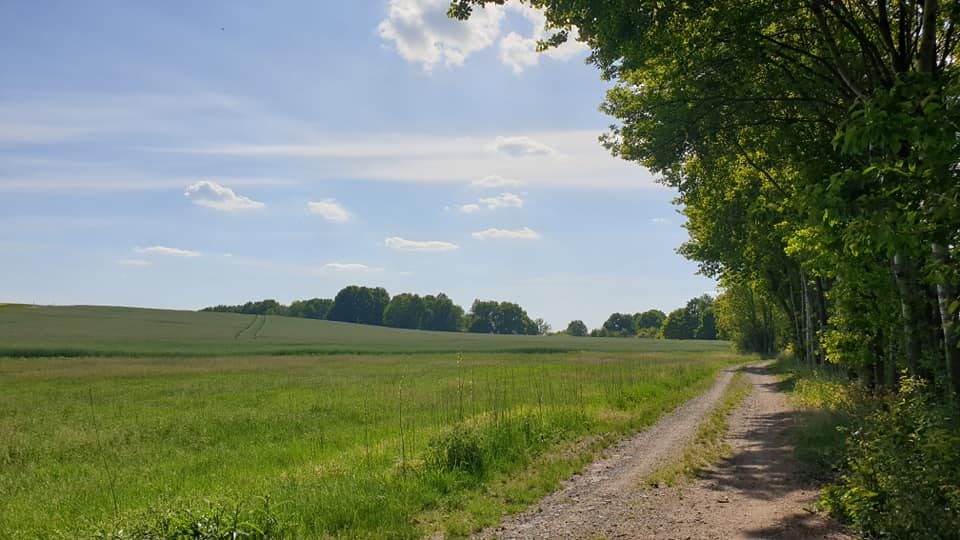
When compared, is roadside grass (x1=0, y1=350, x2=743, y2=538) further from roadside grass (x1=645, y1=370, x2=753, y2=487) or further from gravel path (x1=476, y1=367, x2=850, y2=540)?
roadside grass (x1=645, y1=370, x2=753, y2=487)

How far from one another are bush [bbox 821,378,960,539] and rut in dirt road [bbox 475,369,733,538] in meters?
3.35

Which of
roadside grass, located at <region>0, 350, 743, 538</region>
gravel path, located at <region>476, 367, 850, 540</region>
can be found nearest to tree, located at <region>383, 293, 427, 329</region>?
roadside grass, located at <region>0, 350, 743, 538</region>

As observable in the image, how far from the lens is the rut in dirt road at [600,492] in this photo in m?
8.88

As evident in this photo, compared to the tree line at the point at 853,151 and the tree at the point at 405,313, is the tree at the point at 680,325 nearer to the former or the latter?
the tree at the point at 405,313

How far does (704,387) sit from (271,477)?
23617 millimetres

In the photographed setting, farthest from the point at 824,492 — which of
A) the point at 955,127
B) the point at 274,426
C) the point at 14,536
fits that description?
the point at 274,426

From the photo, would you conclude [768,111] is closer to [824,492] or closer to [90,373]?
[824,492]

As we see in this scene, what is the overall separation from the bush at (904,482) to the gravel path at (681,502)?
21.9 inches

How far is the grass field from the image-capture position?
68250 millimetres

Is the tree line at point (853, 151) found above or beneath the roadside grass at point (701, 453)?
above

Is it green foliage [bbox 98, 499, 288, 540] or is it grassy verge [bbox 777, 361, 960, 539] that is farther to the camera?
green foliage [bbox 98, 499, 288, 540]

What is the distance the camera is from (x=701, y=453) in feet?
44.6

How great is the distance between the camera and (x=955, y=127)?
7512 millimetres

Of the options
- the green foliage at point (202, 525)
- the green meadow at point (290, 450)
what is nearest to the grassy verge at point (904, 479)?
the green meadow at point (290, 450)
